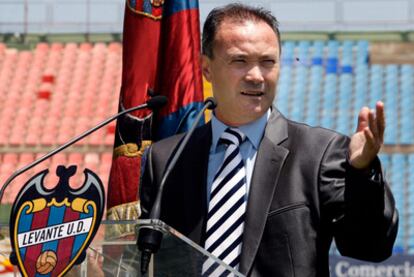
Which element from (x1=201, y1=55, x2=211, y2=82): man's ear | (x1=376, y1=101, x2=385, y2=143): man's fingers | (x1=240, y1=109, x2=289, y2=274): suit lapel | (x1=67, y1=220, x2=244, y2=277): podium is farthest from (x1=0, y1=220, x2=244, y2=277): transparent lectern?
(x1=201, y1=55, x2=211, y2=82): man's ear

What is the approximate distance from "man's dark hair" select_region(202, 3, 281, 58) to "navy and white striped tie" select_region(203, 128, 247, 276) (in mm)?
328

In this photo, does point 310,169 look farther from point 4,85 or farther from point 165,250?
point 4,85

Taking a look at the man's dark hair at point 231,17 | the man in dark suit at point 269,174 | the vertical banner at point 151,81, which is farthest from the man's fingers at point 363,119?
the vertical banner at point 151,81

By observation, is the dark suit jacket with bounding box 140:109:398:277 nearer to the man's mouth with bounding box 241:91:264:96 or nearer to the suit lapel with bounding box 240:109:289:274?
the suit lapel with bounding box 240:109:289:274

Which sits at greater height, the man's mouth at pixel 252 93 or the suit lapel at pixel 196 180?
the man's mouth at pixel 252 93

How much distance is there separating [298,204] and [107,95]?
19100 mm

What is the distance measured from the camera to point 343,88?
22109 mm

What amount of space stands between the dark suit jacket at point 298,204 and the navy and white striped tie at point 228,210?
3 cm

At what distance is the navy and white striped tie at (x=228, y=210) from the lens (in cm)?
312

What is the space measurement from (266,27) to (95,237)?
30.7 inches

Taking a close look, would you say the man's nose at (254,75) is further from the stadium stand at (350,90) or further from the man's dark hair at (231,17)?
the stadium stand at (350,90)

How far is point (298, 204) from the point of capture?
3.09 meters

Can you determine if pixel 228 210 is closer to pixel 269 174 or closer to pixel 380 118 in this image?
pixel 269 174

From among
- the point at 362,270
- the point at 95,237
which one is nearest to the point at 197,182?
the point at 95,237
